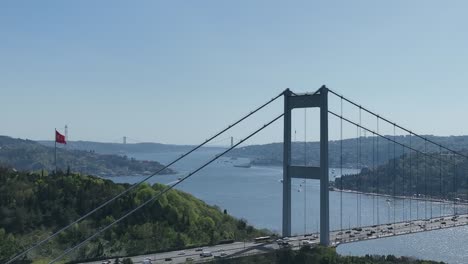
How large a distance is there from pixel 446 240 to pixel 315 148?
82.0 m

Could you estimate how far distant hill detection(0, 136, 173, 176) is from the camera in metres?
104

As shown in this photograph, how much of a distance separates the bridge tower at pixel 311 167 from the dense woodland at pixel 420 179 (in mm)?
49600

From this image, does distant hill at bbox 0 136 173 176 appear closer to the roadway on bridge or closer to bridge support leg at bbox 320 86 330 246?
the roadway on bridge

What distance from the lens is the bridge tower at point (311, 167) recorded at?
19719mm

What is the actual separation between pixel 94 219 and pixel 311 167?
11.4 meters

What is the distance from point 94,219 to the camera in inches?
1001

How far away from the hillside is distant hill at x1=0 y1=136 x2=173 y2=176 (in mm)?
72263

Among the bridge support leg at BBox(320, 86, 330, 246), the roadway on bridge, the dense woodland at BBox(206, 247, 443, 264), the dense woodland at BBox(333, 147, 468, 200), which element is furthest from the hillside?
the dense woodland at BBox(333, 147, 468, 200)

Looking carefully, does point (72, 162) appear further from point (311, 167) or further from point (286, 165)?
point (311, 167)

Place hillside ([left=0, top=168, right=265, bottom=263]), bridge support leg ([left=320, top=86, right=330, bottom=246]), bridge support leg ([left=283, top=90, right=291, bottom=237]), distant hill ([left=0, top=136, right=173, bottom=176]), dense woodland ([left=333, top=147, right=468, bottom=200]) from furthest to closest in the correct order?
distant hill ([left=0, top=136, right=173, bottom=176]) < dense woodland ([left=333, top=147, right=468, bottom=200]) < hillside ([left=0, top=168, right=265, bottom=263]) < bridge support leg ([left=283, top=90, right=291, bottom=237]) < bridge support leg ([left=320, top=86, right=330, bottom=246])

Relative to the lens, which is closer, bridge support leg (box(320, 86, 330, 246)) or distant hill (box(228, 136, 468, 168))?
bridge support leg (box(320, 86, 330, 246))

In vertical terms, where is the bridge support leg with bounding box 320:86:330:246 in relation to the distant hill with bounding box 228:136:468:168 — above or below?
below

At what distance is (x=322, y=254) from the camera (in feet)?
61.6

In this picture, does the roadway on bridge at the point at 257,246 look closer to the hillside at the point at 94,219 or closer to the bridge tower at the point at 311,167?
the bridge tower at the point at 311,167
